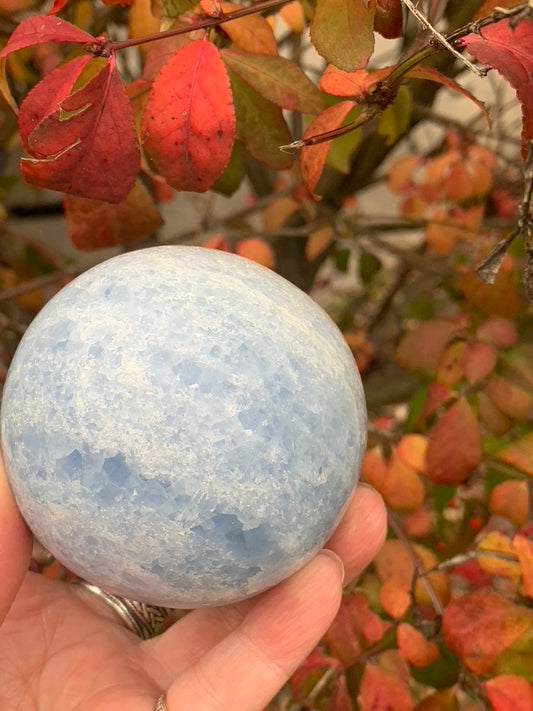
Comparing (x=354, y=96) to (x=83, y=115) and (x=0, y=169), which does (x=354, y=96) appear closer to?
(x=83, y=115)

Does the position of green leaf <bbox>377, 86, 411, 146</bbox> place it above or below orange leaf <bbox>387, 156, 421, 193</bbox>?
above

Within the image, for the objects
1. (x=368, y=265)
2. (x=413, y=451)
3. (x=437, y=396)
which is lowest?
(x=368, y=265)

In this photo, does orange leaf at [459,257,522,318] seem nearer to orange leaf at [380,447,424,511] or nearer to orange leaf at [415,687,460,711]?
orange leaf at [380,447,424,511]

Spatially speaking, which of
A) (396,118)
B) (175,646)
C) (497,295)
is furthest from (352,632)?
(396,118)

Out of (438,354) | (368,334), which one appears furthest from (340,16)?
(368,334)

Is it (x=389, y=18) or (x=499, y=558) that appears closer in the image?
(x=389, y=18)

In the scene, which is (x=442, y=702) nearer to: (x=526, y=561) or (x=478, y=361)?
(x=526, y=561)

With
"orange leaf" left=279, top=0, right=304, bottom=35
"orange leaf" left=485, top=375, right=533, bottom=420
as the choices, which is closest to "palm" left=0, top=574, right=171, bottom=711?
"orange leaf" left=485, top=375, right=533, bottom=420
